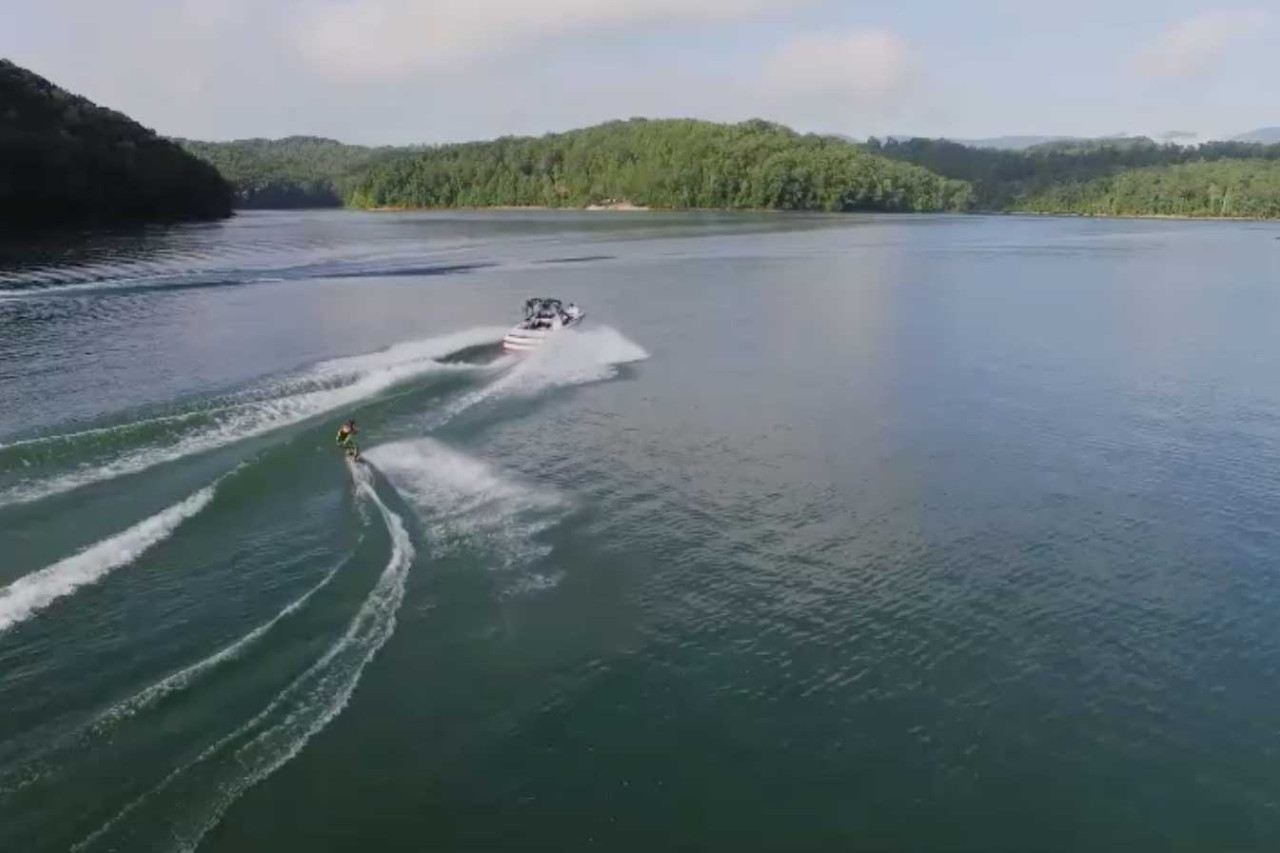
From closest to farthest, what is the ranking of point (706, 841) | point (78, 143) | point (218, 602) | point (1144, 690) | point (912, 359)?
1. point (706, 841)
2. point (1144, 690)
3. point (218, 602)
4. point (912, 359)
5. point (78, 143)

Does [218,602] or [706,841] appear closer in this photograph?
[706,841]

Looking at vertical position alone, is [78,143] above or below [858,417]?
above

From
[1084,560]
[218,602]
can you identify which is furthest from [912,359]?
[218,602]

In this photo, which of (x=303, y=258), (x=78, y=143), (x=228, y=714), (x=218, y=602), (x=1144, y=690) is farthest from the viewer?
(x=78, y=143)

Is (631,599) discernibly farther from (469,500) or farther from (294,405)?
(294,405)

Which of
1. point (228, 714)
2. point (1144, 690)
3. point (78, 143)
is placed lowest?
point (1144, 690)

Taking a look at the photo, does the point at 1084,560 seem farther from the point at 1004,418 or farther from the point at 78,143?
the point at 78,143

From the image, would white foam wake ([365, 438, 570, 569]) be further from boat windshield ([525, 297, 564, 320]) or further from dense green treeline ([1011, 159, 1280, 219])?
dense green treeline ([1011, 159, 1280, 219])

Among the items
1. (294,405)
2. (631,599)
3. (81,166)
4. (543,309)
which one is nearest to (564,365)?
(543,309)
